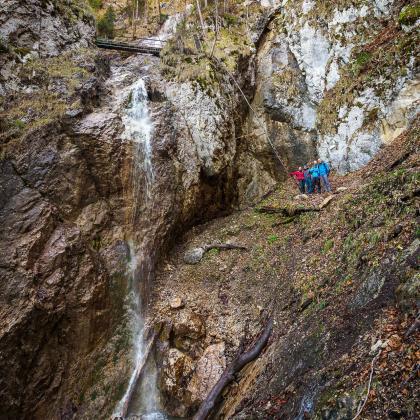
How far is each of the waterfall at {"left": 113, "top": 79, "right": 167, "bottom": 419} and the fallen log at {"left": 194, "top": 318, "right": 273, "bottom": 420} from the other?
7.80 ft

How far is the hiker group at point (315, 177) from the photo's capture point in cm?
1138

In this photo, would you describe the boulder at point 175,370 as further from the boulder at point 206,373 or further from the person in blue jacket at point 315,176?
the person in blue jacket at point 315,176

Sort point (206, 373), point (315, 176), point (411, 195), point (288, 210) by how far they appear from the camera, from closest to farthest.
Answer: point (411, 195) < point (206, 373) < point (288, 210) < point (315, 176)

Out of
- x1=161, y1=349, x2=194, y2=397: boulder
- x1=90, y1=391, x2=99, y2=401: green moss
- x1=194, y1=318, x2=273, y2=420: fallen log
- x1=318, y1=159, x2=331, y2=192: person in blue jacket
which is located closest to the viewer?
x1=194, y1=318, x2=273, y2=420: fallen log

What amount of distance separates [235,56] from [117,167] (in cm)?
1093

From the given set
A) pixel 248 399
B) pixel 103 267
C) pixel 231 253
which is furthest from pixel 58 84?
pixel 248 399

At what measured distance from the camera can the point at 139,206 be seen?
10789 mm

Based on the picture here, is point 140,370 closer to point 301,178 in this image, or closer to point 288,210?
point 288,210

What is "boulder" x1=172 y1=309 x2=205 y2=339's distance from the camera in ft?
27.5

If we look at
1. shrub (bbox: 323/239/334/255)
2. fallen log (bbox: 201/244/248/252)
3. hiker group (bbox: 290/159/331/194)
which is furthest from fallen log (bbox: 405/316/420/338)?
hiker group (bbox: 290/159/331/194)

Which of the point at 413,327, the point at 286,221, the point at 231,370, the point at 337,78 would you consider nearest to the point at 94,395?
the point at 231,370

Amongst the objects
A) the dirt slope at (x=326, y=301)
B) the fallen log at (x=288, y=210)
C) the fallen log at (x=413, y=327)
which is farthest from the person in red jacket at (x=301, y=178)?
the fallen log at (x=413, y=327)

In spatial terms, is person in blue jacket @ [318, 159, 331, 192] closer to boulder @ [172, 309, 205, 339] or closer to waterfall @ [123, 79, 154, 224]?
waterfall @ [123, 79, 154, 224]

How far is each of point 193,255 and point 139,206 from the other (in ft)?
10.2
